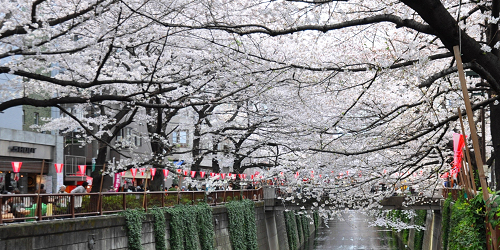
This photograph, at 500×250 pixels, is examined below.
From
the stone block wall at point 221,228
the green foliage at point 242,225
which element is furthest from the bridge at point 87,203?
the green foliage at point 242,225

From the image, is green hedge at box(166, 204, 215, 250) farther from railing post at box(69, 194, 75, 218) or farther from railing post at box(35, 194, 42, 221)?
railing post at box(35, 194, 42, 221)

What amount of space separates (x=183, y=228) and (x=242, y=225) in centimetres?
773

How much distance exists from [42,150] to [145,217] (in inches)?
632

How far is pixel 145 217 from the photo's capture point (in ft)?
55.3

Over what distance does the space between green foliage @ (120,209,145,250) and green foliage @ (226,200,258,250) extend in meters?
9.25

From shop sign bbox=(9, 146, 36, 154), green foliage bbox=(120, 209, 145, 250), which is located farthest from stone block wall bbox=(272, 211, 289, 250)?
green foliage bbox=(120, 209, 145, 250)

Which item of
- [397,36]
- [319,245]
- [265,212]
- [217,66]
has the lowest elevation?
Answer: [319,245]

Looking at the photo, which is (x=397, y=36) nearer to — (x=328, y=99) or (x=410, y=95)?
(x=410, y=95)

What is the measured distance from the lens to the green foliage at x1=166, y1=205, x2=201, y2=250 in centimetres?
1850

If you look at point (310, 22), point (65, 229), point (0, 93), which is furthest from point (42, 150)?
point (310, 22)

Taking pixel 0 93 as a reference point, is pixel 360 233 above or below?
below

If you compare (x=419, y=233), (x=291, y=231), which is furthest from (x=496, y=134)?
(x=291, y=231)

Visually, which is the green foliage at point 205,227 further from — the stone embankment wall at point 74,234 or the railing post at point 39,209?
the railing post at point 39,209

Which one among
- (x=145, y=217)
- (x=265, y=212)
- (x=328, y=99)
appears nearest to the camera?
(x=145, y=217)
